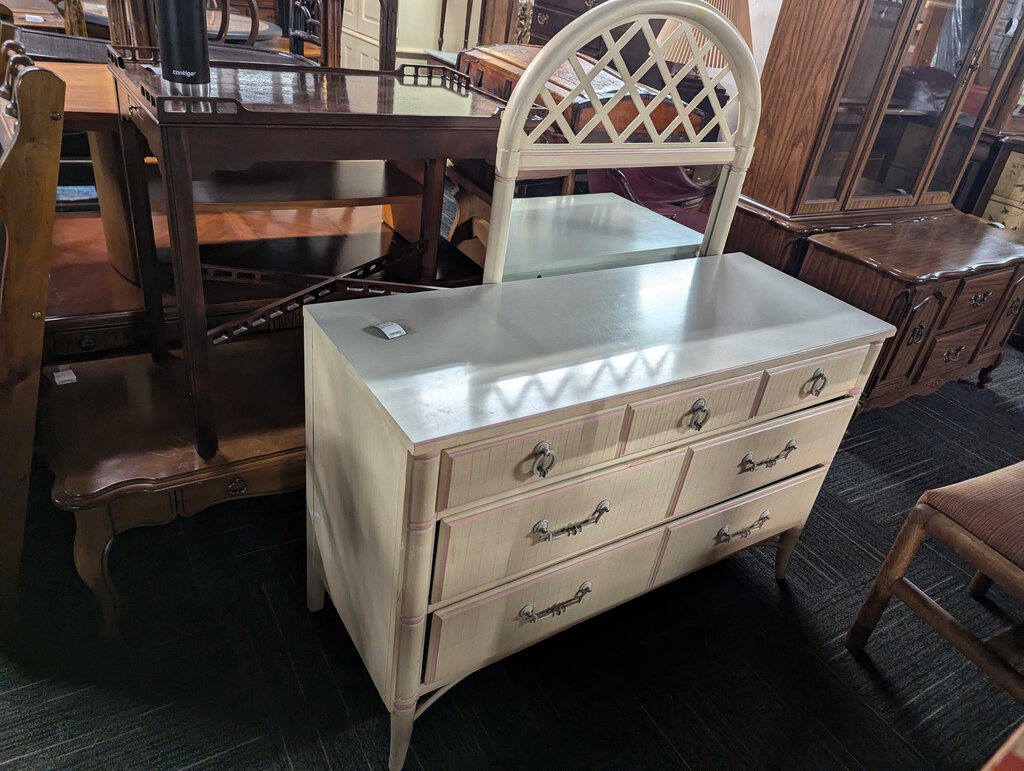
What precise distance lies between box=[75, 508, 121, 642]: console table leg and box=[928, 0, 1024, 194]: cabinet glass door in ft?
8.86

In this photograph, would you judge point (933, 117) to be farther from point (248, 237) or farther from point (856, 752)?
point (248, 237)

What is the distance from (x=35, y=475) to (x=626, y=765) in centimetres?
153

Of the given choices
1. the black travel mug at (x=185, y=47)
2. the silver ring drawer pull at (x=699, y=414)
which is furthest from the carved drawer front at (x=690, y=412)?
the black travel mug at (x=185, y=47)

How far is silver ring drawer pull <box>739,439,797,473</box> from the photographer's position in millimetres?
1358

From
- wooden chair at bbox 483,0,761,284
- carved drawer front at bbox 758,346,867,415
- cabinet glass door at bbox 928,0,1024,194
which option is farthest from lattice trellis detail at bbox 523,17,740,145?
cabinet glass door at bbox 928,0,1024,194

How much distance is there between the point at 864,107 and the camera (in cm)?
205

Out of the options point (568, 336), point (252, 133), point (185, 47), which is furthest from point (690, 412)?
point (185, 47)

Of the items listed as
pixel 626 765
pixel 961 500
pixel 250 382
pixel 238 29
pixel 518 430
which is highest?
pixel 238 29

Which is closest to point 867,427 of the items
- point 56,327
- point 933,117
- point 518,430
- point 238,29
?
point 933,117

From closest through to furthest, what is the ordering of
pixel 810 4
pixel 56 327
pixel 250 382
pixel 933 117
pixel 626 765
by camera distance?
1. pixel 626 765
2. pixel 56 327
3. pixel 250 382
4. pixel 810 4
5. pixel 933 117

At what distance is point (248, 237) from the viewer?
5.93ft

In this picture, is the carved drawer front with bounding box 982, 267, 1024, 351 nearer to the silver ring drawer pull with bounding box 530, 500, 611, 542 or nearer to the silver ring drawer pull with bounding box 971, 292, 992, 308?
the silver ring drawer pull with bounding box 971, 292, 992, 308

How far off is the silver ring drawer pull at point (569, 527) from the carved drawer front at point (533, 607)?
9 cm

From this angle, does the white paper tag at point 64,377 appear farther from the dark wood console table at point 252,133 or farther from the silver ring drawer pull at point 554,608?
the silver ring drawer pull at point 554,608
